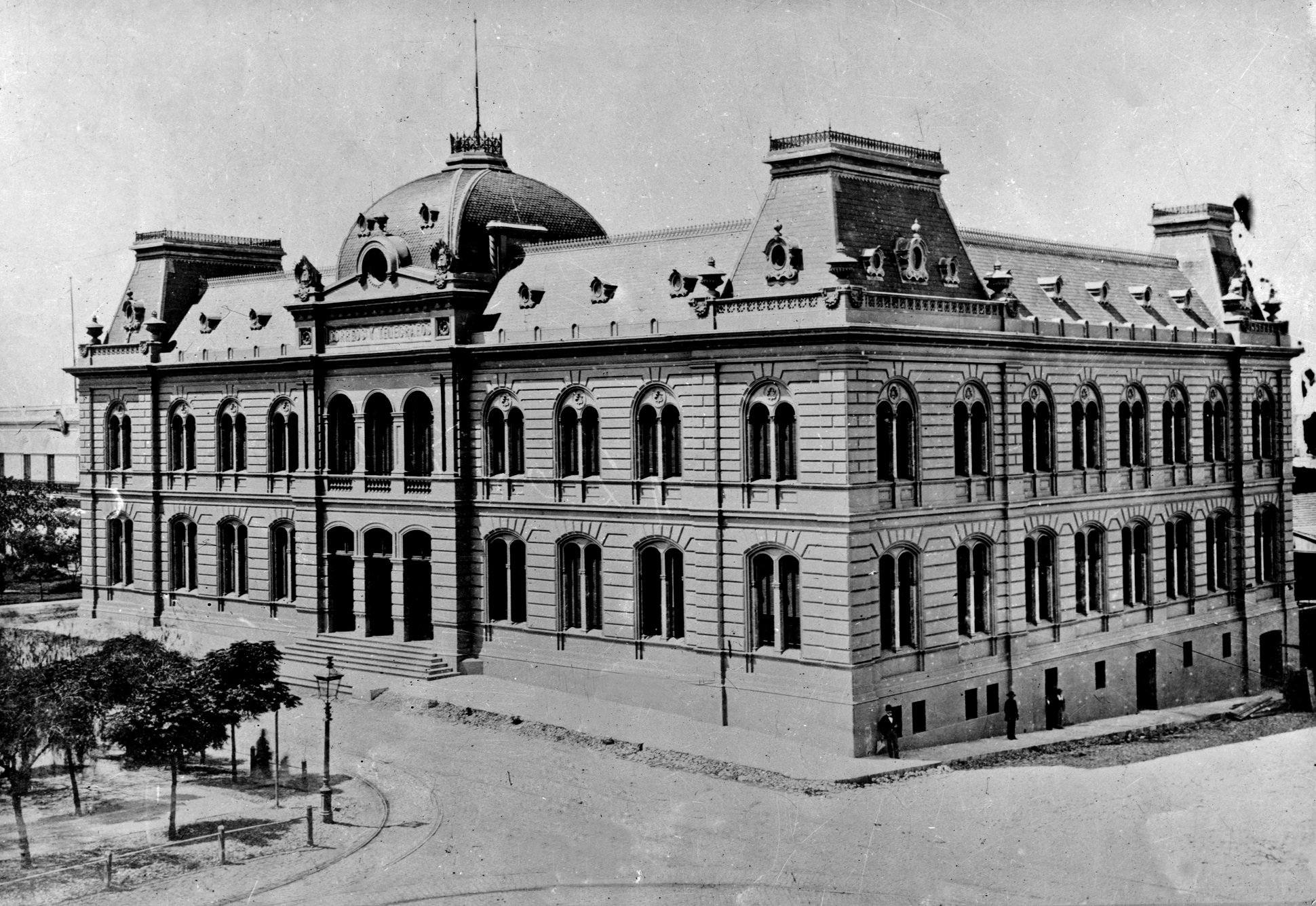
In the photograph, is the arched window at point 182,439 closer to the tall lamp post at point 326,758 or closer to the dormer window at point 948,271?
the tall lamp post at point 326,758

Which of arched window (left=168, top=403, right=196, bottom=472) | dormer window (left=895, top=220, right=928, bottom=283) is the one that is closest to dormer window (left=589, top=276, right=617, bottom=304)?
dormer window (left=895, top=220, right=928, bottom=283)

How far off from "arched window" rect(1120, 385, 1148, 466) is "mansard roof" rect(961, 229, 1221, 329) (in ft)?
8.66

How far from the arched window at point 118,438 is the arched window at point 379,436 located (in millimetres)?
12842

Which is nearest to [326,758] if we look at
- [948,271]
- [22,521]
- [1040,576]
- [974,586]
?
[974,586]

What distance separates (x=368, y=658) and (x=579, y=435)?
415 inches

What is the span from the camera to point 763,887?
30312mm

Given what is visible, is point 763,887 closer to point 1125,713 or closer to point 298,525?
point 1125,713

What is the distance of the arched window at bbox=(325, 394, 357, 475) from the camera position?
52469 mm

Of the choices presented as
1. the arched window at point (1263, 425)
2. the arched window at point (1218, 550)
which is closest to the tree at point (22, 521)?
the arched window at point (1218, 550)

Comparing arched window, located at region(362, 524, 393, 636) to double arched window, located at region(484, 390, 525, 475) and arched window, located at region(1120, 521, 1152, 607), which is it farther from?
arched window, located at region(1120, 521, 1152, 607)

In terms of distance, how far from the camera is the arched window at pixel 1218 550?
5422 centimetres

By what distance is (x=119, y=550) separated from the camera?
196ft

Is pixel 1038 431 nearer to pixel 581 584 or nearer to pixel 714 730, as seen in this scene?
pixel 714 730

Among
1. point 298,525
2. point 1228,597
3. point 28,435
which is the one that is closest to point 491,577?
point 298,525
